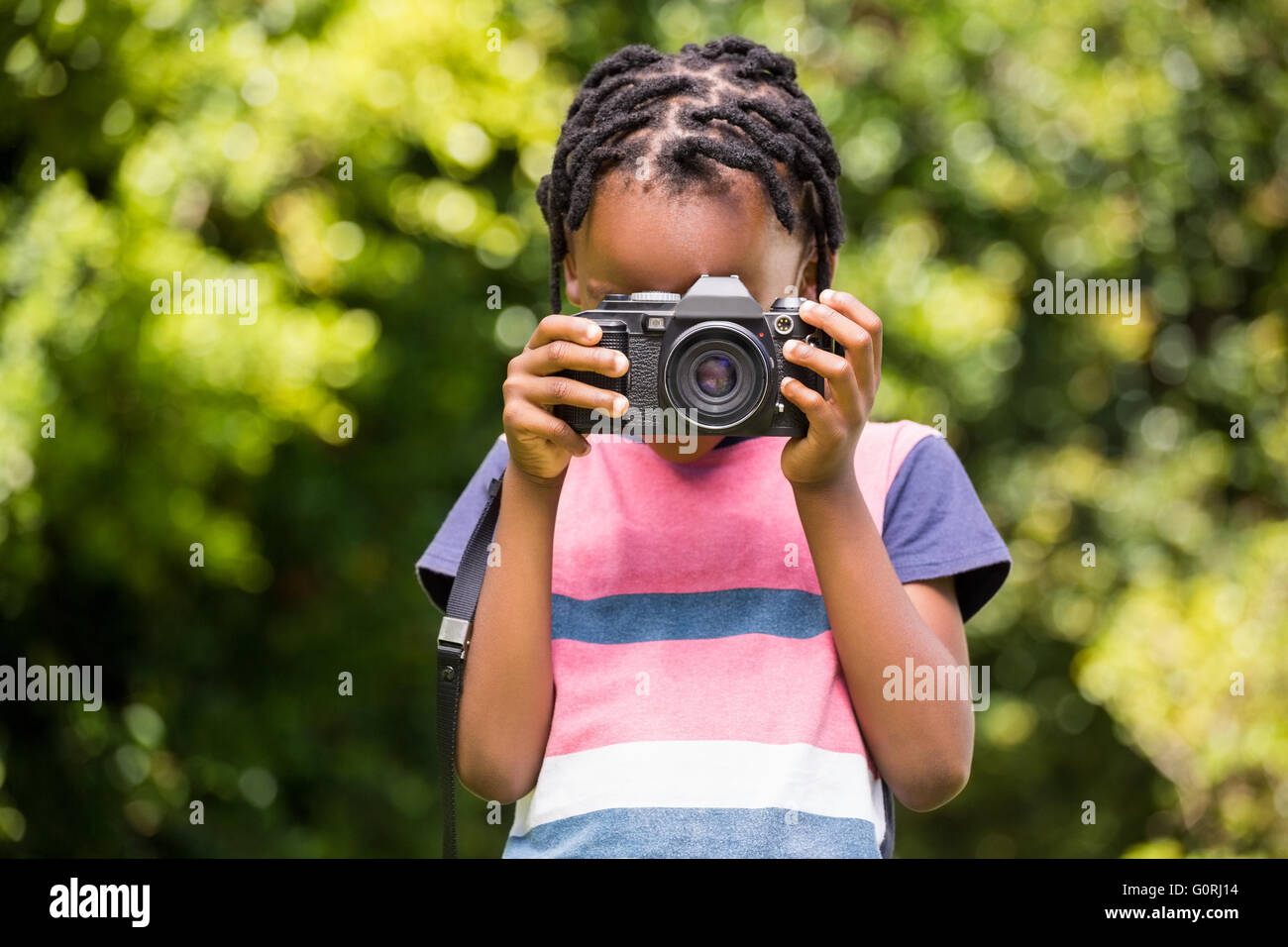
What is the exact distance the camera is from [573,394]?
1.42 m

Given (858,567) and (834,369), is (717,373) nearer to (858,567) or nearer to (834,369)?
(834,369)

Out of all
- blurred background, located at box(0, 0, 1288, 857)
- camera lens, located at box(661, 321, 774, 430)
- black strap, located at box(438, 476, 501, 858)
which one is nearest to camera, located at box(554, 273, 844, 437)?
camera lens, located at box(661, 321, 774, 430)

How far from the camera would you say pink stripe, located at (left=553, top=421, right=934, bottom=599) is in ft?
→ 4.91

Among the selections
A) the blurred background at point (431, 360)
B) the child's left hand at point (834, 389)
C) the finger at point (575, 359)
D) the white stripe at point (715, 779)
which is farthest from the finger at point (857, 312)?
the blurred background at point (431, 360)

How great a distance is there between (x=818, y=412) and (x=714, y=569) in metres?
0.24

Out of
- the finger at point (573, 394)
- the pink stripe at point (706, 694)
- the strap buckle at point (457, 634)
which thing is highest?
the finger at point (573, 394)

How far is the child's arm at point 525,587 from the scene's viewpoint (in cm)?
143

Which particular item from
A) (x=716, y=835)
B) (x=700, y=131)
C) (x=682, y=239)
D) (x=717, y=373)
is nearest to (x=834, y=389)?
(x=717, y=373)

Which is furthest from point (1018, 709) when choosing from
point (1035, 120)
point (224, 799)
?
point (224, 799)

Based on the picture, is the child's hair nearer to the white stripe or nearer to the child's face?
the child's face

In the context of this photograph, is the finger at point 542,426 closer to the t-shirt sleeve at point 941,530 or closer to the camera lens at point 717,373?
the camera lens at point 717,373

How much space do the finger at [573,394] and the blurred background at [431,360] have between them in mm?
1973

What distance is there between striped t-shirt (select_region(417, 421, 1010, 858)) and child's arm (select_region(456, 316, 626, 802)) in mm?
40

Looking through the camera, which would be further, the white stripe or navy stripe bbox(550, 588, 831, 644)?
navy stripe bbox(550, 588, 831, 644)
